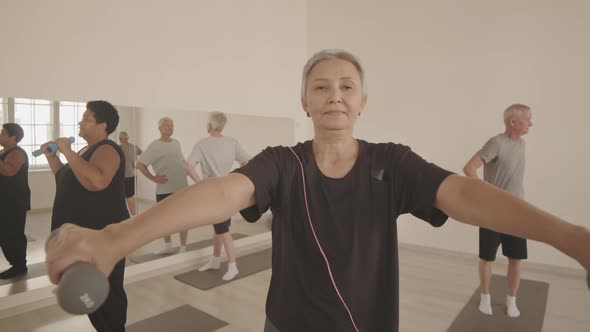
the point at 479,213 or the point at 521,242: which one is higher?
the point at 479,213

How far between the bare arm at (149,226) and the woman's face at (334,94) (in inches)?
10.1

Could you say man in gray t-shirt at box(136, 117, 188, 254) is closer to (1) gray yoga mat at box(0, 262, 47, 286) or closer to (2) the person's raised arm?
(1) gray yoga mat at box(0, 262, 47, 286)

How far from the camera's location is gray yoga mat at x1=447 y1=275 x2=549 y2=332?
99.1 inches

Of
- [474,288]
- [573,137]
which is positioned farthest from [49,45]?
[573,137]

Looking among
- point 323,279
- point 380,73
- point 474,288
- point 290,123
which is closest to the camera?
point 323,279

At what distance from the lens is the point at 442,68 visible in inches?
170

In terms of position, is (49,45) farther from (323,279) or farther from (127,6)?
(323,279)

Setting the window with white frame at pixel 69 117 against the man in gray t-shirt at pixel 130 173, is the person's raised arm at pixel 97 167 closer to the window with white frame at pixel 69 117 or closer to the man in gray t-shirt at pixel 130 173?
the window with white frame at pixel 69 117

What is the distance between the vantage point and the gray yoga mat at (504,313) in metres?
2.52

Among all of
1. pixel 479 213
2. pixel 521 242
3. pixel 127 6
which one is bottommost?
pixel 521 242

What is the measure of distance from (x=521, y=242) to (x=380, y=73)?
280 centimetres

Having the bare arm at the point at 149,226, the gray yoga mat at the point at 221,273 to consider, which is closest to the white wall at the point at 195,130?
the gray yoga mat at the point at 221,273

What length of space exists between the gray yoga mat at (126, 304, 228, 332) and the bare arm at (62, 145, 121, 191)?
3.78 ft

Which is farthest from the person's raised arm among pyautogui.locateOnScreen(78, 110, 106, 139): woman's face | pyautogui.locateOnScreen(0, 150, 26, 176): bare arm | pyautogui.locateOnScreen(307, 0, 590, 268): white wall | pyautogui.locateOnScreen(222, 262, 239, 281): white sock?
pyautogui.locateOnScreen(307, 0, 590, 268): white wall
